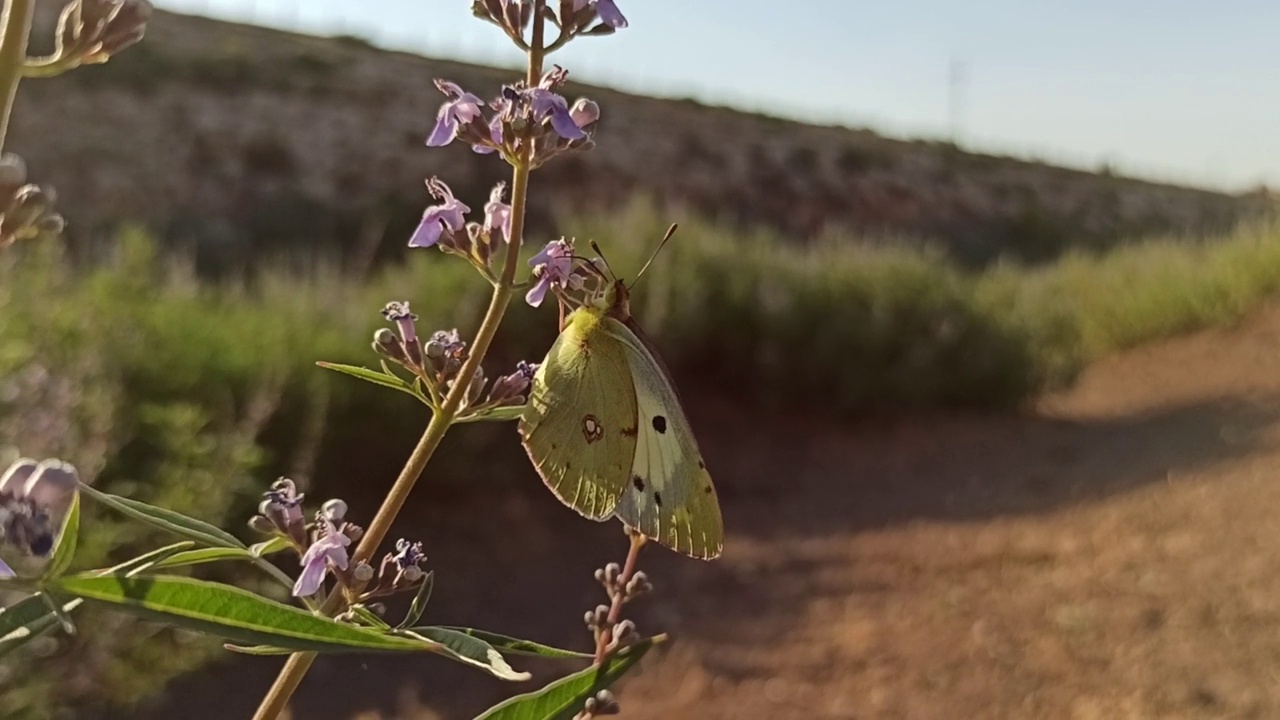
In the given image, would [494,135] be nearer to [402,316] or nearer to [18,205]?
[402,316]

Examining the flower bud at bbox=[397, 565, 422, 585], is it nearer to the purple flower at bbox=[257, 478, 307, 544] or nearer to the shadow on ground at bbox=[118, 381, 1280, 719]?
the purple flower at bbox=[257, 478, 307, 544]

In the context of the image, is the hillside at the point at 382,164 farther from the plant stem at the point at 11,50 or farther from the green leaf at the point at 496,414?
the plant stem at the point at 11,50

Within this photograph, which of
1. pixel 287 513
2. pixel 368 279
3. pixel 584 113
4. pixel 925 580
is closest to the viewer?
pixel 287 513

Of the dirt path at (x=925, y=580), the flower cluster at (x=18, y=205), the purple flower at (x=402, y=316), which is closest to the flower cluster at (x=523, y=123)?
the purple flower at (x=402, y=316)

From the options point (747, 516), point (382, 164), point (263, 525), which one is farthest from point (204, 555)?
point (382, 164)

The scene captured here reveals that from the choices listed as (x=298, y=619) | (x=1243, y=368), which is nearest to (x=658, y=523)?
(x=298, y=619)
